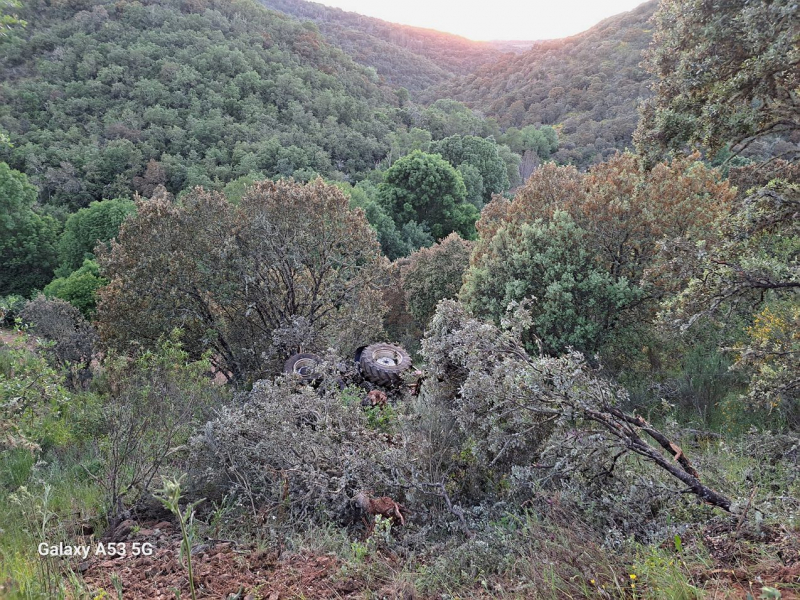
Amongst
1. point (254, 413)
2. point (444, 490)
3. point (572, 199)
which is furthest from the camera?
point (572, 199)

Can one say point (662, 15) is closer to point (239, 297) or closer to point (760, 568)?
point (760, 568)

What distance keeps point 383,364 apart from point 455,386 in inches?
157

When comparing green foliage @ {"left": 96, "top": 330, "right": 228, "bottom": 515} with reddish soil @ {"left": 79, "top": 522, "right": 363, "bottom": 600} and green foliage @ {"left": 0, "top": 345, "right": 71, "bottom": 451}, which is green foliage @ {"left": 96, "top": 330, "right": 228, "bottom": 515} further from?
reddish soil @ {"left": 79, "top": 522, "right": 363, "bottom": 600}

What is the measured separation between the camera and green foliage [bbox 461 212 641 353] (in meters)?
8.46

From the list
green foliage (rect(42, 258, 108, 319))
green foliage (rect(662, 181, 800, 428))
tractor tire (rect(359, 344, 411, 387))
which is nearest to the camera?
green foliage (rect(662, 181, 800, 428))

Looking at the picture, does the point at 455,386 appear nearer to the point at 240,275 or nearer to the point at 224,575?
the point at 224,575

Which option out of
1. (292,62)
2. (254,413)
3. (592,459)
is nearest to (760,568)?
(592,459)

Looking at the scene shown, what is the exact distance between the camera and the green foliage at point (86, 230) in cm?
2639

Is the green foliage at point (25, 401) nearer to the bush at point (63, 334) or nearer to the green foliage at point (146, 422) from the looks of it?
the green foliage at point (146, 422)

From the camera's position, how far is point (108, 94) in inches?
1759

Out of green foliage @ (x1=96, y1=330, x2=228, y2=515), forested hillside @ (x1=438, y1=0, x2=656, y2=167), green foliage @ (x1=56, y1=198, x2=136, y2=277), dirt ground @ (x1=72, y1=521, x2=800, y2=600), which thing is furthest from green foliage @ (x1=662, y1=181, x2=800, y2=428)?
forested hillside @ (x1=438, y1=0, x2=656, y2=167)

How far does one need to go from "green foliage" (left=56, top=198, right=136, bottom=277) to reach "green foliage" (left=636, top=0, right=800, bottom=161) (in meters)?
27.6

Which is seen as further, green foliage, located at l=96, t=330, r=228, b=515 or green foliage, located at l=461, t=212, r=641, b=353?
green foliage, located at l=461, t=212, r=641, b=353

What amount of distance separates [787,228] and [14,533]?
783 cm
